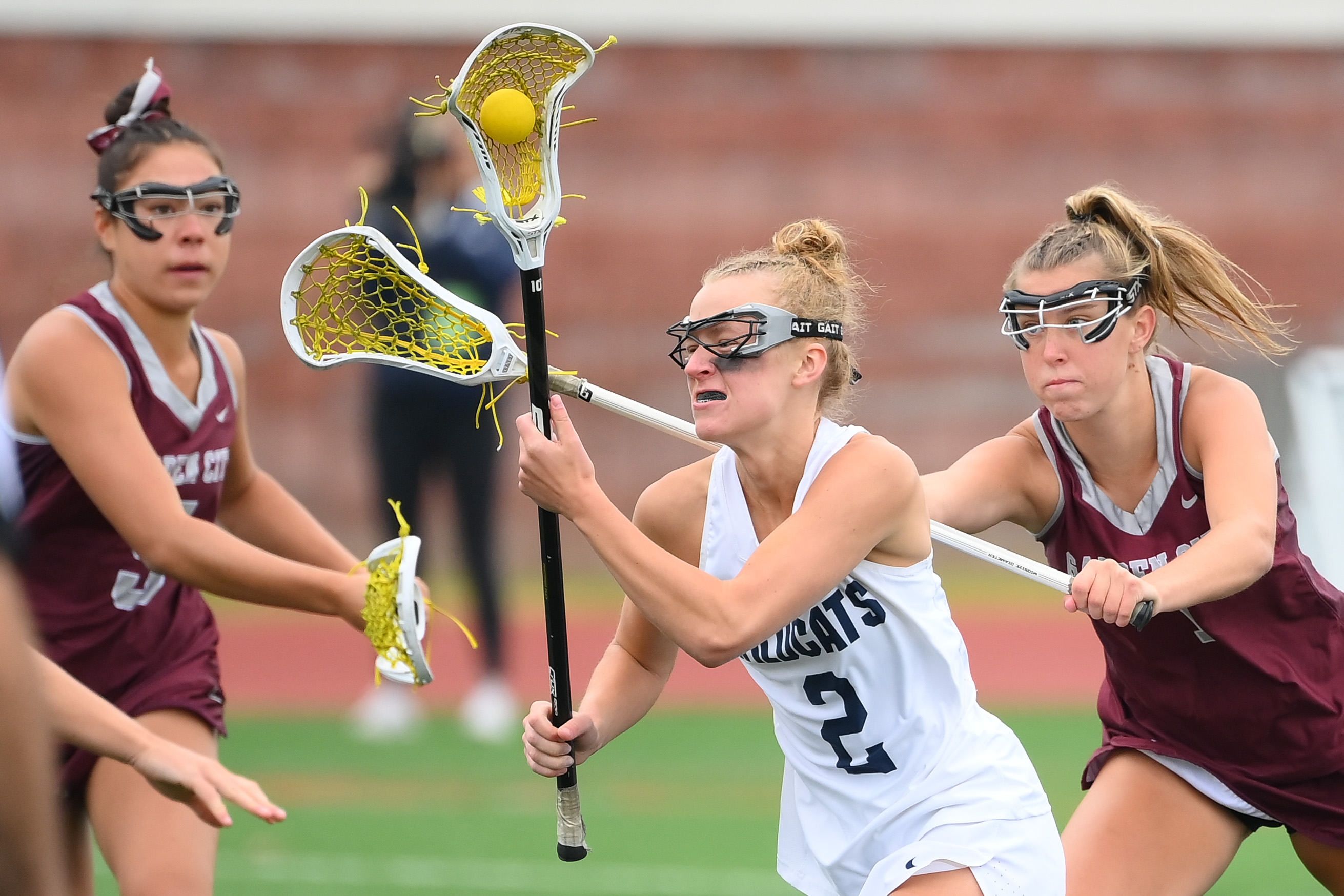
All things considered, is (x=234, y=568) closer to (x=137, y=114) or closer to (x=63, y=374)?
(x=63, y=374)

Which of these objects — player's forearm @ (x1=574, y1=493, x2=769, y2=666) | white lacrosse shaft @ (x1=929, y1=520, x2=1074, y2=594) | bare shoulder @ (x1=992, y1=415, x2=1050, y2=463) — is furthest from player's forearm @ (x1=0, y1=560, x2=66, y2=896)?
bare shoulder @ (x1=992, y1=415, x2=1050, y2=463)

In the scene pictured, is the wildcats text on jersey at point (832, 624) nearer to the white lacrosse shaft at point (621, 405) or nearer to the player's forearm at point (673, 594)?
the player's forearm at point (673, 594)

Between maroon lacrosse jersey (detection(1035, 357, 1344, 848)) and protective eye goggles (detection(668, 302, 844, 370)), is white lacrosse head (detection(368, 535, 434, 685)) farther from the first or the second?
maroon lacrosse jersey (detection(1035, 357, 1344, 848))

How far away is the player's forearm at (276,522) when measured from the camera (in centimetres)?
406

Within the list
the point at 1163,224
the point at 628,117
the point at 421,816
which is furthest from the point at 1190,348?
the point at 1163,224

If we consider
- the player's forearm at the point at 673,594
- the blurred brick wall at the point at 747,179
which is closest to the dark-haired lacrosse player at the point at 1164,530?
the player's forearm at the point at 673,594

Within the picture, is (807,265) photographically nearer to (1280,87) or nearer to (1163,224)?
(1163,224)

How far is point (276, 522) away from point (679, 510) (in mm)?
1317

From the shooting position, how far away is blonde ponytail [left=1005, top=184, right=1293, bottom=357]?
353cm

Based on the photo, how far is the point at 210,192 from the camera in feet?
12.3

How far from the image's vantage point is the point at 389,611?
10.5 ft

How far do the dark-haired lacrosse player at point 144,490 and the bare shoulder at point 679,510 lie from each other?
2.08ft

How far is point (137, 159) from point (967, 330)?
38.9ft

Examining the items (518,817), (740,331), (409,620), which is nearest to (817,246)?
(740,331)
